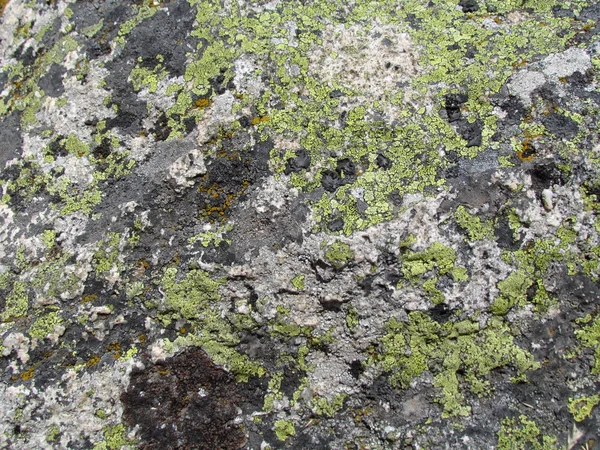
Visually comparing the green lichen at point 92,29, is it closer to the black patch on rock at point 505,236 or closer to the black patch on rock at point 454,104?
the black patch on rock at point 454,104

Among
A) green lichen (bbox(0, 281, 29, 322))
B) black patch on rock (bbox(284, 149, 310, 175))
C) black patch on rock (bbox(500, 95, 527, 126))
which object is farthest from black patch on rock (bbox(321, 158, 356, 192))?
green lichen (bbox(0, 281, 29, 322))

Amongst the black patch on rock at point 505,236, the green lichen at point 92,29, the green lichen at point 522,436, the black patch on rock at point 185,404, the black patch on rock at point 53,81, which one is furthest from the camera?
the green lichen at point 92,29

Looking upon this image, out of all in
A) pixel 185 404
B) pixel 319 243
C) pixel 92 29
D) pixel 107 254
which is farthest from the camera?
pixel 92 29

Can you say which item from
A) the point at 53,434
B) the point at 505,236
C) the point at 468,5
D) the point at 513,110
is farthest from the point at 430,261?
the point at 53,434

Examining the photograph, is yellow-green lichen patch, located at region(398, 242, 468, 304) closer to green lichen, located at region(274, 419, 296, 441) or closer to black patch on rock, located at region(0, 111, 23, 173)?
green lichen, located at region(274, 419, 296, 441)

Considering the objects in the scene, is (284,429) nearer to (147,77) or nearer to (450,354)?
(450,354)

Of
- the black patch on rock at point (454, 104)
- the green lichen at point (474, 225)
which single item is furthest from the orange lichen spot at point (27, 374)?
the black patch on rock at point (454, 104)
